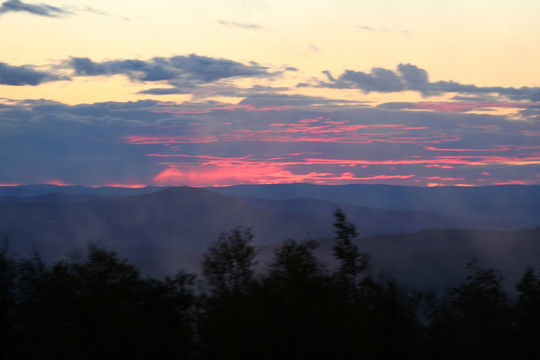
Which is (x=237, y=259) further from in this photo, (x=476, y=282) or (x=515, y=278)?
(x=515, y=278)

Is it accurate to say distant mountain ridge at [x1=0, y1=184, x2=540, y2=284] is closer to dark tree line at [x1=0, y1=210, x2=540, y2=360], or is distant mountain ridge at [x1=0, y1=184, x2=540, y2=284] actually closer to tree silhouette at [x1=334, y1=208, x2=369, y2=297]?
tree silhouette at [x1=334, y1=208, x2=369, y2=297]

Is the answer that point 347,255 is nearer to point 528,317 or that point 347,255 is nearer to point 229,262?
point 229,262

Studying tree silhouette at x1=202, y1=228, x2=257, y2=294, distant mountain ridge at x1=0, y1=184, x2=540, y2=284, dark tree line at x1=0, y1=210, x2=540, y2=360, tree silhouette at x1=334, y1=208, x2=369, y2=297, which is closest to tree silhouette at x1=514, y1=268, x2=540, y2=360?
dark tree line at x1=0, y1=210, x2=540, y2=360

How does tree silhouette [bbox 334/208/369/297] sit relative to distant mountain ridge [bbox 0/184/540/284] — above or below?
above

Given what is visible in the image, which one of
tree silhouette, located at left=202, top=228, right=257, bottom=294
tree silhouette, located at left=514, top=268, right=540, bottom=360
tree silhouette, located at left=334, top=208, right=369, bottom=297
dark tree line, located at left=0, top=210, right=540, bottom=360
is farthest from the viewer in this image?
tree silhouette, located at left=202, top=228, right=257, bottom=294

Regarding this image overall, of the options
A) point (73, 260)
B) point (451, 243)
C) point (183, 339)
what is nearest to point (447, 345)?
point (183, 339)

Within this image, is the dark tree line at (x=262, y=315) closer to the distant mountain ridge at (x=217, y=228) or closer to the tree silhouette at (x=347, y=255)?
the tree silhouette at (x=347, y=255)

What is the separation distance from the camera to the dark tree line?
13297 millimetres

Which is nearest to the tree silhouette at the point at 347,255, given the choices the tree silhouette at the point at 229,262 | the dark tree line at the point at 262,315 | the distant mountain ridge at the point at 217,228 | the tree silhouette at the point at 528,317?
the dark tree line at the point at 262,315

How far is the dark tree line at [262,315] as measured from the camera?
43.6 ft

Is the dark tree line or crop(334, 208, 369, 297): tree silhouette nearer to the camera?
the dark tree line

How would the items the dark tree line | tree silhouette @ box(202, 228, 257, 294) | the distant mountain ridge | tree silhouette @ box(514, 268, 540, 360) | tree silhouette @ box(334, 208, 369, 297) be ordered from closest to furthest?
the dark tree line, tree silhouette @ box(514, 268, 540, 360), tree silhouette @ box(334, 208, 369, 297), tree silhouette @ box(202, 228, 257, 294), the distant mountain ridge

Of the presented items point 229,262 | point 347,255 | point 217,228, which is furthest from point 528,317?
point 217,228

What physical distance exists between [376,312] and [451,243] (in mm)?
112768
